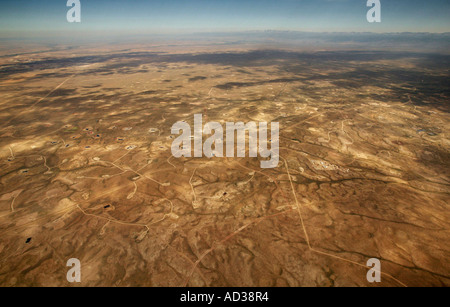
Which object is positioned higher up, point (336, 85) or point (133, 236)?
point (336, 85)

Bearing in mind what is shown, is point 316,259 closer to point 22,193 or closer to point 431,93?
point 22,193

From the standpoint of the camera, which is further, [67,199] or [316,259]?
[67,199]

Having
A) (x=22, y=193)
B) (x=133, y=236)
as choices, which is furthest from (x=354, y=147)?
(x=22, y=193)

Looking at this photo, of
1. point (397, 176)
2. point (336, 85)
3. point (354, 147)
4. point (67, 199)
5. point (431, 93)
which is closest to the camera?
point (67, 199)

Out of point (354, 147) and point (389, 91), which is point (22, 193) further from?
point (389, 91)

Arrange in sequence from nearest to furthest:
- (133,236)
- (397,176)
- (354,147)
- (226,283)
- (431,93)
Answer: (226,283) → (133,236) → (397,176) → (354,147) → (431,93)

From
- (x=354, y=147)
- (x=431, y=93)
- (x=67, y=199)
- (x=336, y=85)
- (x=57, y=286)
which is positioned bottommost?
(x=57, y=286)
